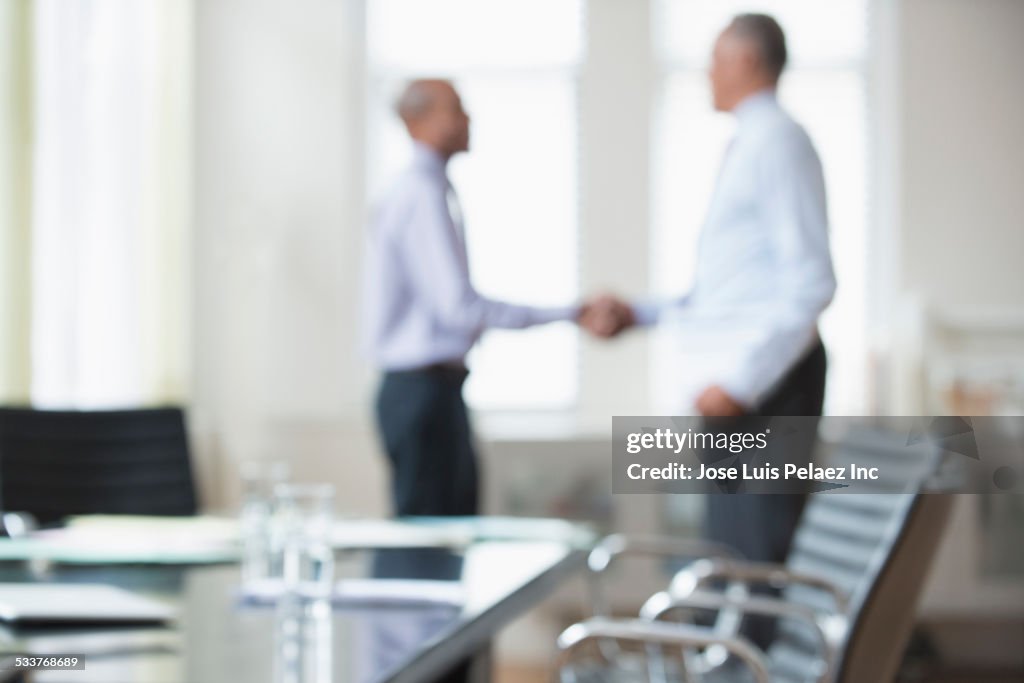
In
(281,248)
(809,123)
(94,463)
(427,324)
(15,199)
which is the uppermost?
(809,123)

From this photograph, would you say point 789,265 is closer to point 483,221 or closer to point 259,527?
point 259,527

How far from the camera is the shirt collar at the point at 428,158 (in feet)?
7.43

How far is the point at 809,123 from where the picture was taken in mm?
2721

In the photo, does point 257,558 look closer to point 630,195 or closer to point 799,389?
point 799,389

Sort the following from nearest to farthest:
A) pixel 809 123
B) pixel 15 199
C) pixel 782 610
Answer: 1. pixel 782 610
2. pixel 809 123
3. pixel 15 199

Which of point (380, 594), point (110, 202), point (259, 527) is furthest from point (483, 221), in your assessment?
point (380, 594)

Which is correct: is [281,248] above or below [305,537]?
above

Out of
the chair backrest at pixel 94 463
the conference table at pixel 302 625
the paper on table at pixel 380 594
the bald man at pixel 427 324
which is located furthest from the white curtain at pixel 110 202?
the paper on table at pixel 380 594

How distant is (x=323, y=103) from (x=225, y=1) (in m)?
0.45

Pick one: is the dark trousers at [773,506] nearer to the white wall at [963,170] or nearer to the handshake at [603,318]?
the handshake at [603,318]

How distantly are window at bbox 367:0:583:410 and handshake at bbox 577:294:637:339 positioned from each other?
1248 millimetres

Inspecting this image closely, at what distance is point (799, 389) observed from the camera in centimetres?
100

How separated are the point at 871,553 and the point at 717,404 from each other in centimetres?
85

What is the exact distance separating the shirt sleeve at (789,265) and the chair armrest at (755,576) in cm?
59
